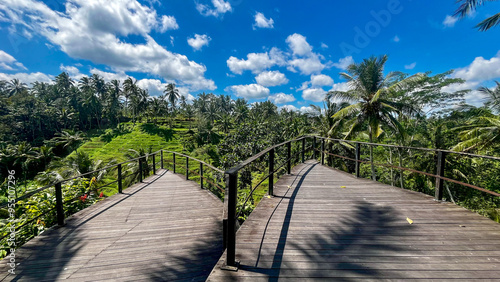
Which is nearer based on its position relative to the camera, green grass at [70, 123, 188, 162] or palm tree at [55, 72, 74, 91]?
green grass at [70, 123, 188, 162]

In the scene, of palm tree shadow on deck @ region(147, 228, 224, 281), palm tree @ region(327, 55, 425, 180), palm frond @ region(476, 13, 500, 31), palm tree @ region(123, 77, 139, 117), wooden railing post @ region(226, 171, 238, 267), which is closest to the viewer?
wooden railing post @ region(226, 171, 238, 267)

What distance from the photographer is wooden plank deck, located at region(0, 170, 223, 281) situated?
248 cm

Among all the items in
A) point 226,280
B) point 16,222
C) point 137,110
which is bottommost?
point 16,222

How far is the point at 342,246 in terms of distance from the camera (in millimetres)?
2348

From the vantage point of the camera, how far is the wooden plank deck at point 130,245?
2.48m

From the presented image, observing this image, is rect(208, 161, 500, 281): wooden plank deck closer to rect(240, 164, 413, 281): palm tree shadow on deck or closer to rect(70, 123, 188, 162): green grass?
rect(240, 164, 413, 281): palm tree shadow on deck

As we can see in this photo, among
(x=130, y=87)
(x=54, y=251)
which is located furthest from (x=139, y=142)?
(x=54, y=251)

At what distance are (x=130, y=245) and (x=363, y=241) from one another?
3220 mm

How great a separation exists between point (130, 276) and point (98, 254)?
838 millimetres

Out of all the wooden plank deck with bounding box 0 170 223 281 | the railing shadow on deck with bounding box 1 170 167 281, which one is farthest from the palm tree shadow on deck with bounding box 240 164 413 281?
the railing shadow on deck with bounding box 1 170 167 281

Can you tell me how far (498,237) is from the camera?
250 cm

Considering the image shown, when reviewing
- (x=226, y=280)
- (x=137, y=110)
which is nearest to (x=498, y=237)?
(x=226, y=280)

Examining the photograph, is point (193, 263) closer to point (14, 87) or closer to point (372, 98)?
point (372, 98)

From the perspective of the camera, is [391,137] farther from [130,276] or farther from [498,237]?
[130,276]
